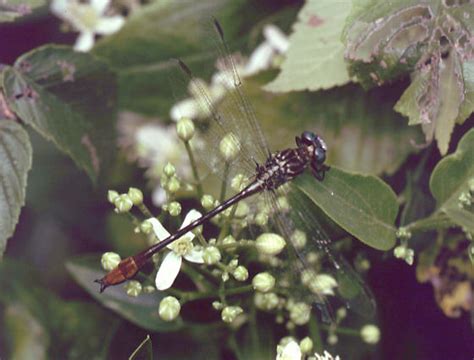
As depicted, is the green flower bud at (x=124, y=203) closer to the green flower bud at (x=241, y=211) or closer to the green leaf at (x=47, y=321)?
the green flower bud at (x=241, y=211)

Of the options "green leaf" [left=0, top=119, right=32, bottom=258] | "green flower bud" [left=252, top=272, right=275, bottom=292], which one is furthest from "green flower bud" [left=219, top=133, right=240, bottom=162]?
"green leaf" [left=0, top=119, right=32, bottom=258]

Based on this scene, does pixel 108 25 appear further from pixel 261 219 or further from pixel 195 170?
pixel 261 219

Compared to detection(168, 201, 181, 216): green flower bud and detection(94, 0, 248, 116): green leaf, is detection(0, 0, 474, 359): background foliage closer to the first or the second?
detection(94, 0, 248, 116): green leaf

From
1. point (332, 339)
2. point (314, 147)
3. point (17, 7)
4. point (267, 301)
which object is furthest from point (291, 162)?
point (17, 7)

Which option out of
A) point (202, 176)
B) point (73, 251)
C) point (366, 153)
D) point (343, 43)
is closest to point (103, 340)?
point (73, 251)

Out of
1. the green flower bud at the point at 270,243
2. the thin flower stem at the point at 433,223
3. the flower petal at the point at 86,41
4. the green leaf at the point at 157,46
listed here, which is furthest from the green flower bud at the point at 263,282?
the flower petal at the point at 86,41

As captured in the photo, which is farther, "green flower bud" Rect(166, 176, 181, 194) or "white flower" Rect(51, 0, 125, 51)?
"white flower" Rect(51, 0, 125, 51)

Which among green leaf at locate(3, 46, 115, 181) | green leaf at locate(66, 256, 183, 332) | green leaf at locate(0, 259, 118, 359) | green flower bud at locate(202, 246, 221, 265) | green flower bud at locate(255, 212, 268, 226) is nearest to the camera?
green flower bud at locate(202, 246, 221, 265)
